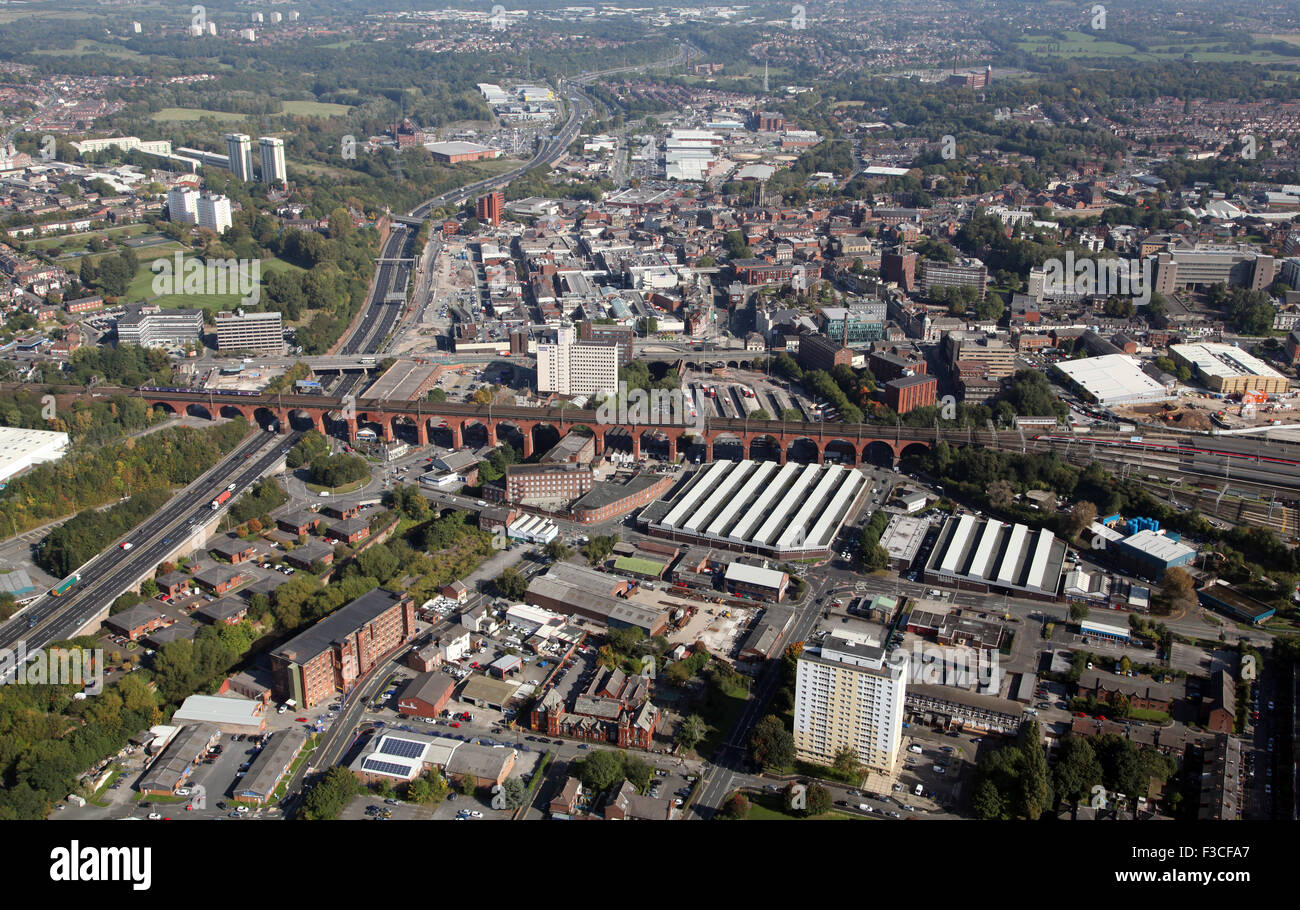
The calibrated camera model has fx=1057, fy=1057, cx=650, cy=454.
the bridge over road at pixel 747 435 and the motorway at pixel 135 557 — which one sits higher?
the bridge over road at pixel 747 435

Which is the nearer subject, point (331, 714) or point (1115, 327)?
point (331, 714)

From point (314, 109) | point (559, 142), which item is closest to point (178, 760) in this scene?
point (559, 142)

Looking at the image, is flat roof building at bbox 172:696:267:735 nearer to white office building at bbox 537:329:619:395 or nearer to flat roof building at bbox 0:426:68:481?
flat roof building at bbox 0:426:68:481

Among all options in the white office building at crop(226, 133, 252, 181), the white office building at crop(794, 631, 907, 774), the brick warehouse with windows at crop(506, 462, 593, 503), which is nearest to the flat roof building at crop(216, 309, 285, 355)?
the brick warehouse with windows at crop(506, 462, 593, 503)

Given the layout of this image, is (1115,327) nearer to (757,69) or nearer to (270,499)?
(270,499)

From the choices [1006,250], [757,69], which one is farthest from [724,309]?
[757,69]

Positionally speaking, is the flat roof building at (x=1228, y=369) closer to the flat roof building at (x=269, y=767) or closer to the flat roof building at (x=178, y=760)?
the flat roof building at (x=269, y=767)

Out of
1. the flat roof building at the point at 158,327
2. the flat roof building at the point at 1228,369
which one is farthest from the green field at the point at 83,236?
the flat roof building at the point at 1228,369
